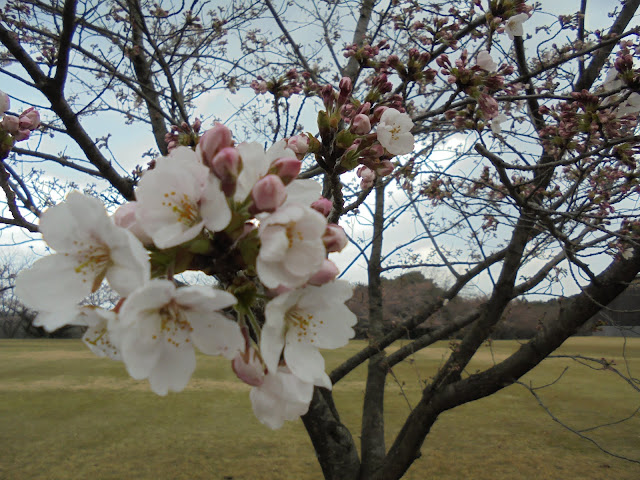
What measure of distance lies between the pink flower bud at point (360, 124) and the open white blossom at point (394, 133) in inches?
1.2

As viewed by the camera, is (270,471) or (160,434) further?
(160,434)

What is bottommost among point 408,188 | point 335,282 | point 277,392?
point 277,392

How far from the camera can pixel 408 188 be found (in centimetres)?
331

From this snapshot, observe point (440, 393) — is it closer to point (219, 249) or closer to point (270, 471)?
point (219, 249)

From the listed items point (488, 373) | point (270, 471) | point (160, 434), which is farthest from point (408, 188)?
point (160, 434)

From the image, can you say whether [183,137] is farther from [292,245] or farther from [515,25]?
[515,25]

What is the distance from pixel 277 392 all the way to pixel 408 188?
2971 mm

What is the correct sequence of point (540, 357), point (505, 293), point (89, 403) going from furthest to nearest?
point (89, 403), point (505, 293), point (540, 357)

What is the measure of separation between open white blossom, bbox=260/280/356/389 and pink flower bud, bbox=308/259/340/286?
0.01m

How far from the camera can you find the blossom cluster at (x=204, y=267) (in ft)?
1.31

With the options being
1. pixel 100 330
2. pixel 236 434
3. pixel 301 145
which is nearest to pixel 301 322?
pixel 100 330

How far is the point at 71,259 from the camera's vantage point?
0.47 meters

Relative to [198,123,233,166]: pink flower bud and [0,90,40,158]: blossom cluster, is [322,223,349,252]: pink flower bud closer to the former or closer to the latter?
[198,123,233,166]: pink flower bud

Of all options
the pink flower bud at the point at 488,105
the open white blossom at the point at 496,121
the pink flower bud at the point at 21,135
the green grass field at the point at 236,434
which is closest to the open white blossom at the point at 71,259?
the pink flower bud at the point at 21,135
